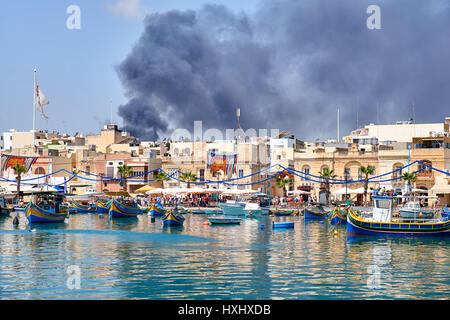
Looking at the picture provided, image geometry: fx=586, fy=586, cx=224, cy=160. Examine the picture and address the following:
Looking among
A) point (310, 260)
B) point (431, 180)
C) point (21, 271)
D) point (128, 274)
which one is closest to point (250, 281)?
point (128, 274)

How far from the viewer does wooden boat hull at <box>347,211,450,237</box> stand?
4078cm

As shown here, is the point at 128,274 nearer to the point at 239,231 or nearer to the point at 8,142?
the point at 239,231

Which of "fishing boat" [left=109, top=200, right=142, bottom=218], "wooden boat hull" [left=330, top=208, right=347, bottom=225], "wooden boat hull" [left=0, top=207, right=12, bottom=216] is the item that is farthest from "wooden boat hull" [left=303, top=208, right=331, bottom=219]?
"wooden boat hull" [left=0, top=207, right=12, bottom=216]

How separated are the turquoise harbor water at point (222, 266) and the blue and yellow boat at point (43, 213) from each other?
892cm

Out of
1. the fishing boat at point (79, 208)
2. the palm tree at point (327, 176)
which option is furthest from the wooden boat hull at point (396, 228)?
the fishing boat at point (79, 208)

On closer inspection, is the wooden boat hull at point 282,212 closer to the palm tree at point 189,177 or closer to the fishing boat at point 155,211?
the fishing boat at point 155,211

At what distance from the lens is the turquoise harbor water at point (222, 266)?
20.8 m

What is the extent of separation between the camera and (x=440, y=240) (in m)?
40.0

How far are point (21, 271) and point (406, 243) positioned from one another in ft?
79.2

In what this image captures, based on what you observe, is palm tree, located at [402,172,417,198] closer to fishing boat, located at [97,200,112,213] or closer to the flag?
fishing boat, located at [97,200,112,213]

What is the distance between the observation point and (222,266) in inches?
1052

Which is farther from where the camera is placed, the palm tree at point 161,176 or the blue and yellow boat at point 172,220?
the palm tree at point 161,176
